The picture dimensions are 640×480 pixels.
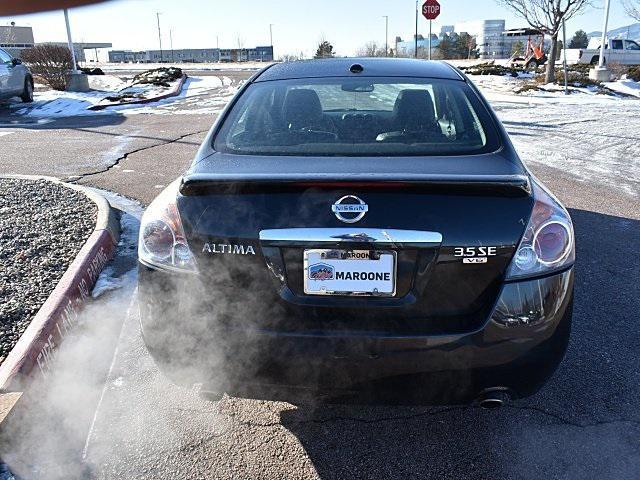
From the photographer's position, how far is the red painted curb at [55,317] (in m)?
2.77

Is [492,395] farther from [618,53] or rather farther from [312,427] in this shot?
[618,53]

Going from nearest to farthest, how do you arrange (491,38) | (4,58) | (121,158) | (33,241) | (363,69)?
Answer: (363,69), (33,241), (121,158), (4,58), (491,38)

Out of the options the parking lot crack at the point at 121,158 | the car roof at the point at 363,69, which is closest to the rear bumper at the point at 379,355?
the car roof at the point at 363,69

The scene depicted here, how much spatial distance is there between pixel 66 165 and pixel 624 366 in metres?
7.80

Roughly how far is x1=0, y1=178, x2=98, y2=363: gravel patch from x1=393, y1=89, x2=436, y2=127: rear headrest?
2.43 meters

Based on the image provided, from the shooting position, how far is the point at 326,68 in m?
3.56

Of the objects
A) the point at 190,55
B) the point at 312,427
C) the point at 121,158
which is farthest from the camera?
the point at 190,55

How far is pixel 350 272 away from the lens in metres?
2.08

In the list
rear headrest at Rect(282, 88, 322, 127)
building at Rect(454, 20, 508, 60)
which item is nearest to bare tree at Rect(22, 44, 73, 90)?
rear headrest at Rect(282, 88, 322, 127)

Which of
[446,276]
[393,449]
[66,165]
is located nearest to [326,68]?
[446,276]

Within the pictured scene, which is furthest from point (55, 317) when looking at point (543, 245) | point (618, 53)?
point (618, 53)

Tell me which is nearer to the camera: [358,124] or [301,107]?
[358,124]

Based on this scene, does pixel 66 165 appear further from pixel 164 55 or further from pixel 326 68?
pixel 164 55

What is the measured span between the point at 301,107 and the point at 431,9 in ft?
63.2
